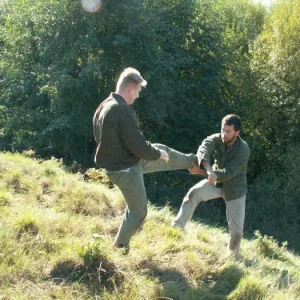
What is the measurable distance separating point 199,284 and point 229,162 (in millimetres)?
1825

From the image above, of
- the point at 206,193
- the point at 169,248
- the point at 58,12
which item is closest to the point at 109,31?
the point at 58,12

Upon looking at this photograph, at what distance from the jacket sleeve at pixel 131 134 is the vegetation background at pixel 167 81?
985cm

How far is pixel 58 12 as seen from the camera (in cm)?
1505

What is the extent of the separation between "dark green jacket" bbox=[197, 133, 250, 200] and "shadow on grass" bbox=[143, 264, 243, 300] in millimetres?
1246

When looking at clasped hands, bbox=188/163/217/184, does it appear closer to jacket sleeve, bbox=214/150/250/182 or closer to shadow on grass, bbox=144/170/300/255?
jacket sleeve, bbox=214/150/250/182

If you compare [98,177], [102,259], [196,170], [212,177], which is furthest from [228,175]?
[98,177]

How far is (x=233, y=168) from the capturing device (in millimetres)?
5656

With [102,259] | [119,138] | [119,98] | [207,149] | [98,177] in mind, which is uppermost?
[119,98]

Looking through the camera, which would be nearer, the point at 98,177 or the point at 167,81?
the point at 98,177

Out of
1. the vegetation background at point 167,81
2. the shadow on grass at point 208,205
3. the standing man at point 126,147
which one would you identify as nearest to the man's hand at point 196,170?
the standing man at point 126,147

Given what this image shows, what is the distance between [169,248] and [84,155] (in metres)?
12.6

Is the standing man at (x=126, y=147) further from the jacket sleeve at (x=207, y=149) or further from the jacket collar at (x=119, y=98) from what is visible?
the jacket sleeve at (x=207, y=149)

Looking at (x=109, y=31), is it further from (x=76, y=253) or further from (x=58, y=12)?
(x=76, y=253)

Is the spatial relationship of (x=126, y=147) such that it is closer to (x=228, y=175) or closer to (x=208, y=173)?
(x=208, y=173)
